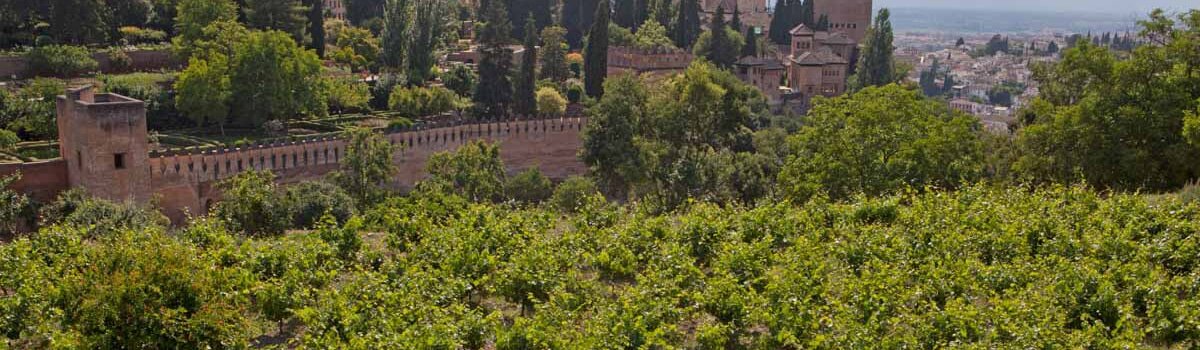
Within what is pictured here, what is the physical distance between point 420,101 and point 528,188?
8.49 meters

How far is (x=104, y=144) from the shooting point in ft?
97.7

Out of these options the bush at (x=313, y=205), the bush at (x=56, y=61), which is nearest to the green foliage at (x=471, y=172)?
the bush at (x=313, y=205)

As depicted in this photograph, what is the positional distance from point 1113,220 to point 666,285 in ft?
23.0

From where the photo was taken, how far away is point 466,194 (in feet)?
102

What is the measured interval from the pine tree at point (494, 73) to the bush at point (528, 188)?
8211 mm

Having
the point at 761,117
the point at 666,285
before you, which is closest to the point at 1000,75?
the point at 761,117

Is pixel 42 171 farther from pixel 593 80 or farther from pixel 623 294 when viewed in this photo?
pixel 593 80

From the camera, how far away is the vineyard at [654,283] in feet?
37.4

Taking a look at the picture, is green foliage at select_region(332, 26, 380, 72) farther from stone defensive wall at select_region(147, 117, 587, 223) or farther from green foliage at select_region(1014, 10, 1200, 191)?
green foliage at select_region(1014, 10, 1200, 191)

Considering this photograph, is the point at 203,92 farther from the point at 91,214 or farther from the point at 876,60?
the point at 876,60

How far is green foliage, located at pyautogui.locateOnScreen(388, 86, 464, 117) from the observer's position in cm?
4319

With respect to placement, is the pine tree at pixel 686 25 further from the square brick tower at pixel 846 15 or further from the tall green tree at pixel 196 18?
the tall green tree at pixel 196 18

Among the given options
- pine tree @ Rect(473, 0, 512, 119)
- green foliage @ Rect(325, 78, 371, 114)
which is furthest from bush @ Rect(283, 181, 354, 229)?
pine tree @ Rect(473, 0, 512, 119)

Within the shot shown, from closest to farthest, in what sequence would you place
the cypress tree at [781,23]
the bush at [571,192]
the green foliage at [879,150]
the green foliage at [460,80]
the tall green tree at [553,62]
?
the green foliage at [879,150]
the bush at [571,192]
the green foliage at [460,80]
the tall green tree at [553,62]
the cypress tree at [781,23]
